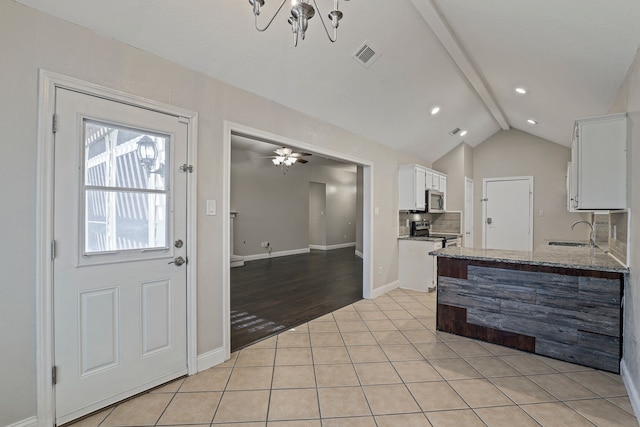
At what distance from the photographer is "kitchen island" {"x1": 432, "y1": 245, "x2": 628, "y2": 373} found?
2.55 m

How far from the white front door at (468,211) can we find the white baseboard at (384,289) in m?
2.29

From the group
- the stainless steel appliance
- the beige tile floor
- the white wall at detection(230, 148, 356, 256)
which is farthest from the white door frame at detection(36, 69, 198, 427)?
the white wall at detection(230, 148, 356, 256)

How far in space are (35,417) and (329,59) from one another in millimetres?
3337

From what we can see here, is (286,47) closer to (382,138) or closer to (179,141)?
(179,141)

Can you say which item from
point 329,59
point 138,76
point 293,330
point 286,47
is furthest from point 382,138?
point 138,76

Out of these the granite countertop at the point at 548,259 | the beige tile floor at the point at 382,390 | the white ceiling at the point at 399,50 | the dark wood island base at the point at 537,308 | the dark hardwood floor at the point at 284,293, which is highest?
the white ceiling at the point at 399,50

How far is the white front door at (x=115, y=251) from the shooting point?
188 cm

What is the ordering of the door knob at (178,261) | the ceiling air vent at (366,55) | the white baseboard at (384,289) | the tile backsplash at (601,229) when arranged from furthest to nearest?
1. the white baseboard at (384,289)
2. the tile backsplash at (601,229)
3. the ceiling air vent at (366,55)
4. the door knob at (178,261)

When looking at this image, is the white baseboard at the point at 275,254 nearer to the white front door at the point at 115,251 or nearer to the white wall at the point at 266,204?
the white wall at the point at 266,204

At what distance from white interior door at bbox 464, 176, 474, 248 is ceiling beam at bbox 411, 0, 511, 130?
187 centimetres

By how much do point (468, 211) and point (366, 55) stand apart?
15.6ft

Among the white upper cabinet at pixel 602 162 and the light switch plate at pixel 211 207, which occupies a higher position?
the white upper cabinet at pixel 602 162

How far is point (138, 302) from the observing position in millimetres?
2199

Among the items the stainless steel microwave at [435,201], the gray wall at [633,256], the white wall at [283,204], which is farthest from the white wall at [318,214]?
the gray wall at [633,256]
